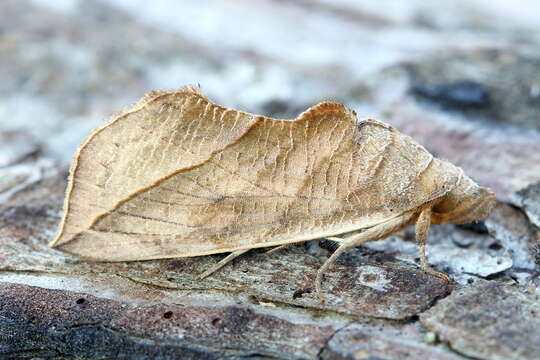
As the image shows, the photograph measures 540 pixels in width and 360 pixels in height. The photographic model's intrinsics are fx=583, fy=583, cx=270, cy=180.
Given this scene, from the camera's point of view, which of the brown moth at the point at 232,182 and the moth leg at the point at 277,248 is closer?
the brown moth at the point at 232,182

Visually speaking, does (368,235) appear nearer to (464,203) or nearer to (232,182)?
(464,203)

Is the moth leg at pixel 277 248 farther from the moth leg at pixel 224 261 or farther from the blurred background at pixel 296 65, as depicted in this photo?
the blurred background at pixel 296 65

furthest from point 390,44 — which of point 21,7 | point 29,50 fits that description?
point 21,7

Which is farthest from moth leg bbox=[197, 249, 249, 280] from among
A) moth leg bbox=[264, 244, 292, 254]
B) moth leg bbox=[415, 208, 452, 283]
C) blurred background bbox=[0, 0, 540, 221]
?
blurred background bbox=[0, 0, 540, 221]

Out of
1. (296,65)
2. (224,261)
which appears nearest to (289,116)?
(296,65)

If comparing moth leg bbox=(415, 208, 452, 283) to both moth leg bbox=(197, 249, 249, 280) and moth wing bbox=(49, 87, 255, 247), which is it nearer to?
moth leg bbox=(197, 249, 249, 280)

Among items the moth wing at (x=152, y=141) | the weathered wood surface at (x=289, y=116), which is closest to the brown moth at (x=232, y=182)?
the moth wing at (x=152, y=141)
